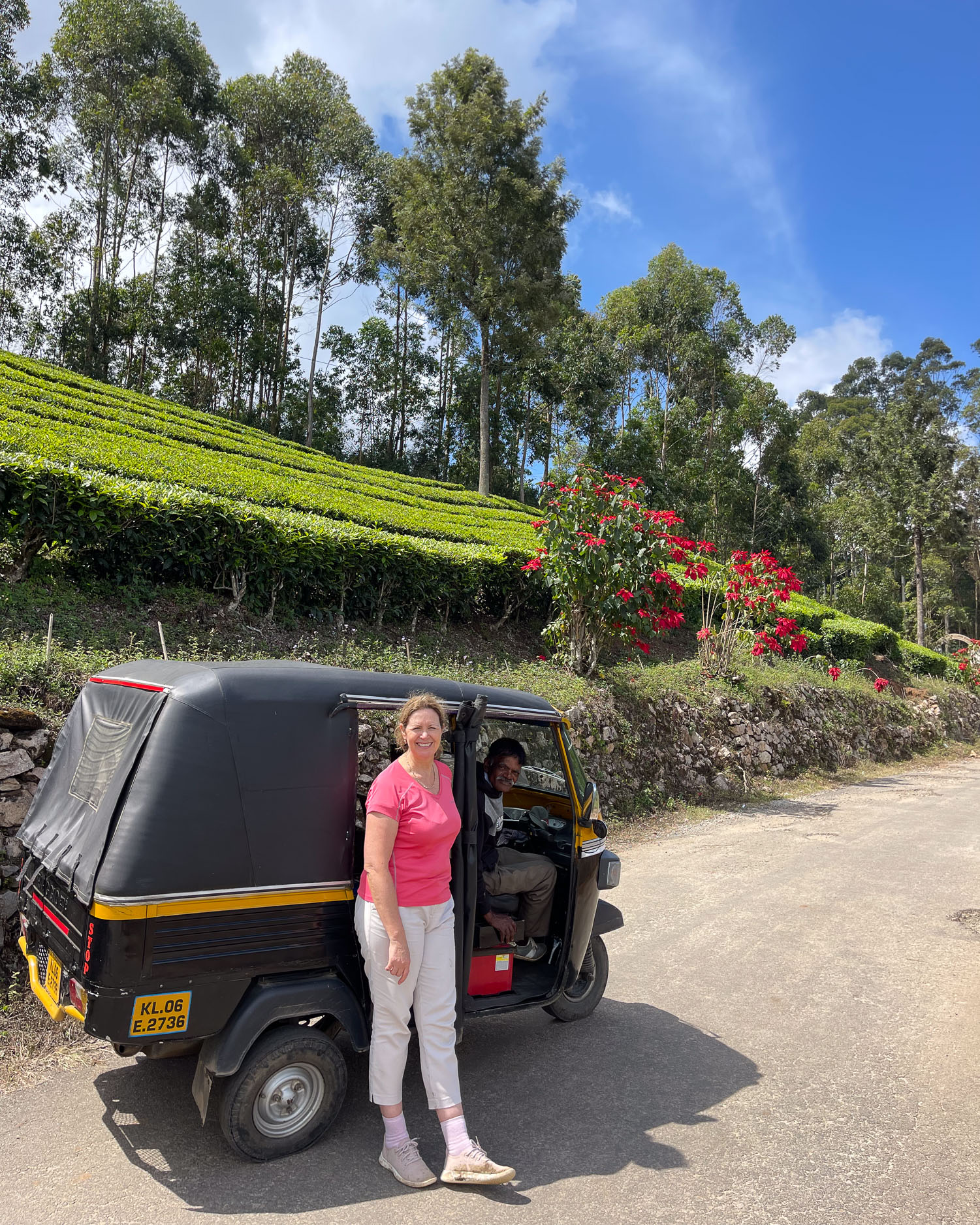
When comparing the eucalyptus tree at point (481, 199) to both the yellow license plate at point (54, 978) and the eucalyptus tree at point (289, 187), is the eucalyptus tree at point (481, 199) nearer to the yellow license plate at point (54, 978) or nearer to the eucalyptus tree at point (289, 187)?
the eucalyptus tree at point (289, 187)

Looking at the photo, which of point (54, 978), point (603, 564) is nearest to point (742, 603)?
point (603, 564)

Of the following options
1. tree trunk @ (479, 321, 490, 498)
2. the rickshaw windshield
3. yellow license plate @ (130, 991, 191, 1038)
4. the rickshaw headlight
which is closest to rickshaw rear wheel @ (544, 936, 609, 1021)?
the rickshaw headlight

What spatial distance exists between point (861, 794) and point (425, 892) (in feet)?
38.6

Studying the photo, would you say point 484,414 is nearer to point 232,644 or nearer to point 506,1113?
point 232,644

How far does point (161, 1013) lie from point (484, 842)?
183 centimetres

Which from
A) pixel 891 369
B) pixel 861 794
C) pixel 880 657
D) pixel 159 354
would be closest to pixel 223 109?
pixel 159 354

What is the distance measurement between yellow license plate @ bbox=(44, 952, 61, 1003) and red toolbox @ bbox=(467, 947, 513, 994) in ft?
5.96

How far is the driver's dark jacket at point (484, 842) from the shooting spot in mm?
4172

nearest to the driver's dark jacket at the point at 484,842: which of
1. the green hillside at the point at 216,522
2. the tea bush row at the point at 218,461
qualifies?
the green hillside at the point at 216,522

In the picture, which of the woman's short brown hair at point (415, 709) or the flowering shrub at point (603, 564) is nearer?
the woman's short brown hair at point (415, 709)

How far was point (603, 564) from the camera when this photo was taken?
438 inches

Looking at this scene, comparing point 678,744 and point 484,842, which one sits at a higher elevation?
point 484,842

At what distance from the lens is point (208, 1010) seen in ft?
10.2

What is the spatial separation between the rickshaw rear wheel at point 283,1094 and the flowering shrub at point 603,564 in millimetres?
8374
